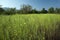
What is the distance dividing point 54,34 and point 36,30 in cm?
59

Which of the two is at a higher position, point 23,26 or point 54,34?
point 23,26

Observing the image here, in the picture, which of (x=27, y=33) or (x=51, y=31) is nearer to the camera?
(x=27, y=33)

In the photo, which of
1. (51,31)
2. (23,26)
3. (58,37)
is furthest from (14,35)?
(58,37)

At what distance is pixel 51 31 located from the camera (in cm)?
247

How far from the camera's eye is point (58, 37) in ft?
8.55

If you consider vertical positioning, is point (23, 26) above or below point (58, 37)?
above

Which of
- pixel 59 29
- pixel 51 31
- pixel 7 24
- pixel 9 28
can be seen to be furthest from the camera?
pixel 59 29

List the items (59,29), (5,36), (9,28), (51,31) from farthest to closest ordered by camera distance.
A: (59,29) → (51,31) → (9,28) → (5,36)

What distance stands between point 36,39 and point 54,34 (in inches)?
27.0

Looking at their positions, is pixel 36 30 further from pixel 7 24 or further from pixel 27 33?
pixel 7 24

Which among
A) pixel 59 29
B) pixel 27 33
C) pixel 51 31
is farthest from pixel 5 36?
pixel 59 29

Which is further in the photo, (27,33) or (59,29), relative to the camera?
(59,29)

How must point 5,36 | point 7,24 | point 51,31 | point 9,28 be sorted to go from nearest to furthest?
1. point 5,36
2. point 9,28
3. point 7,24
4. point 51,31

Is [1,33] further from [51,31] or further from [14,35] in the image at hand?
[51,31]
